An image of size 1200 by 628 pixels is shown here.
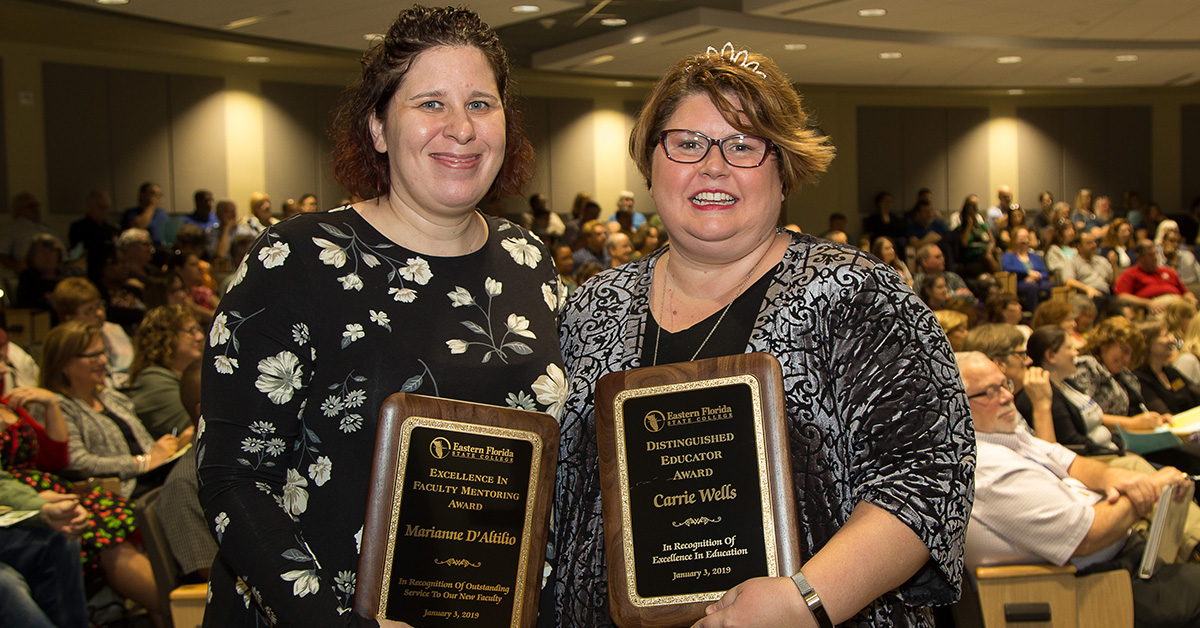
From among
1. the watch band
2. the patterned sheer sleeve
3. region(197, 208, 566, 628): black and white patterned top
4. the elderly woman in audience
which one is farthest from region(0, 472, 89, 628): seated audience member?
the watch band

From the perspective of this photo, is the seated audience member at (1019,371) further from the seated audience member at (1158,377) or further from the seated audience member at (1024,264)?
the seated audience member at (1024,264)

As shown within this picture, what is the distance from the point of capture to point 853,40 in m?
11.9

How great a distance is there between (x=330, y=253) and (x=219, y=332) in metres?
0.22

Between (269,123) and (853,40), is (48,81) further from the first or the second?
(853,40)

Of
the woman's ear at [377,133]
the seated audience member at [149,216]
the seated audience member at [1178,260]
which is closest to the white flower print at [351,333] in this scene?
the woman's ear at [377,133]

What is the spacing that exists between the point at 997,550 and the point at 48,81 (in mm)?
11711

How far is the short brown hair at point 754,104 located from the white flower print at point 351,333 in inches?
24.1

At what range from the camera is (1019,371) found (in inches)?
211

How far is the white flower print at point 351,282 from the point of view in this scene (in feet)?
5.47

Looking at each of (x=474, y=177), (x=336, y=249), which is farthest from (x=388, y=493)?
(x=474, y=177)

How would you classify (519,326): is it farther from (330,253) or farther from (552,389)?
(330,253)

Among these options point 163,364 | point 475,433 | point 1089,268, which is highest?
point 475,433

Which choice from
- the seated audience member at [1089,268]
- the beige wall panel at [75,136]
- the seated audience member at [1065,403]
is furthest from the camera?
the seated audience member at [1089,268]

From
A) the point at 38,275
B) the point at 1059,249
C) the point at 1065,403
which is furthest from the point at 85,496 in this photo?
the point at 1059,249
